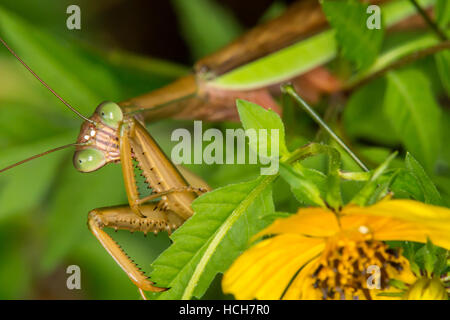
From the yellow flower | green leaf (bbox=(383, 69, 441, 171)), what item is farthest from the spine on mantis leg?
green leaf (bbox=(383, 69, 441, 171))

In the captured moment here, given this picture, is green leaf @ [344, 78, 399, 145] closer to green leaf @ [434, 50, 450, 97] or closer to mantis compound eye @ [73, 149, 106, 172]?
green leaf @ [434, 50, 450, 97]

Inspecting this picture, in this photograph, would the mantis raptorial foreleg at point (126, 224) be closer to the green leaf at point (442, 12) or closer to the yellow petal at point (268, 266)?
the yellow petal at point (268, 266)

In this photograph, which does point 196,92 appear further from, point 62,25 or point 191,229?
point 62,25

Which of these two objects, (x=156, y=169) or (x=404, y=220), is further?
(x=156, y=169)

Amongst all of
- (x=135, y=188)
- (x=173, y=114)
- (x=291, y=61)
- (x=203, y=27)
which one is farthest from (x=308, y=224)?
(x=203, y=27)

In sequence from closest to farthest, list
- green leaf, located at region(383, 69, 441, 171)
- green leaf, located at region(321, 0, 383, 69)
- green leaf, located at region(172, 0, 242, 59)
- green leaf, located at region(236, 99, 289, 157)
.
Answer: green leaf, located at region(236, 99, 289, 157) → green leaf, located at region(321, 0, 383, 69) → green leaf, located at region(383, 69, 441, 171) → green leaf, located at region(172, 0, 242, 59)

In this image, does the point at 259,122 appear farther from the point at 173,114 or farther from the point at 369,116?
the point at 369,116

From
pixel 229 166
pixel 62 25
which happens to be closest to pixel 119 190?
pixel 229 166
